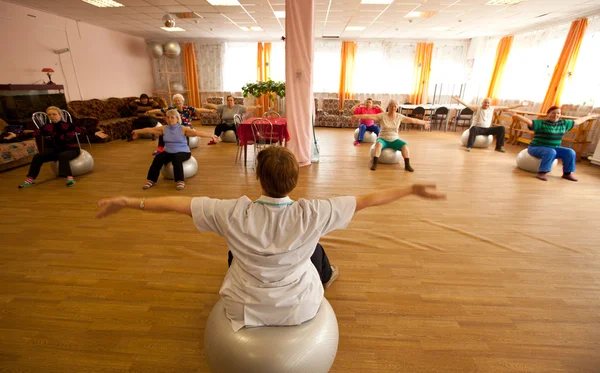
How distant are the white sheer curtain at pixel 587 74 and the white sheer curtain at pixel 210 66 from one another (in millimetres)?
9785

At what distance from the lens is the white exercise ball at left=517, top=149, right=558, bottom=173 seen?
4.60 metres

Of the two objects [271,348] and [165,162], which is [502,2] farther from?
[271,348]

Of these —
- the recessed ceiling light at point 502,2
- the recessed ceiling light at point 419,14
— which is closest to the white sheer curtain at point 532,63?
the recessed ceiling light at point 502,2

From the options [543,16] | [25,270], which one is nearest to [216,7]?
[25,270]

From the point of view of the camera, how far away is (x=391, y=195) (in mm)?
1234

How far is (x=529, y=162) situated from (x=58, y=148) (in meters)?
7.02

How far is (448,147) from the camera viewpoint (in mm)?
6676

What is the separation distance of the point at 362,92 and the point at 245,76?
425 cm

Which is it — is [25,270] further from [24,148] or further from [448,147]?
[448,147]

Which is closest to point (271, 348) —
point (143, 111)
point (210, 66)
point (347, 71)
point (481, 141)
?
point (481, 141)

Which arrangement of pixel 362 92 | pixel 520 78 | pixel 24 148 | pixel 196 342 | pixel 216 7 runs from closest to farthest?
pixel 196 342 → pixel 24 148 → pixel 216 7 → pixel 520 78 → pixel 362 92

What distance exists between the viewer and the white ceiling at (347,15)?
567 cm

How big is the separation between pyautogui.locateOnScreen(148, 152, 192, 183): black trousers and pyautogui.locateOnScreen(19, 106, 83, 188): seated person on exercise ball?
1.08m

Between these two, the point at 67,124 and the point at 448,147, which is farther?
the point at 448,147
